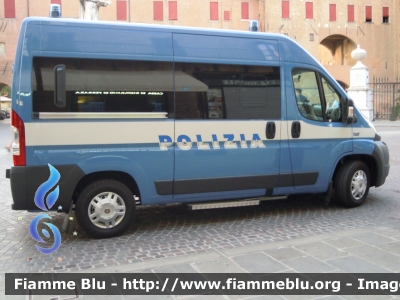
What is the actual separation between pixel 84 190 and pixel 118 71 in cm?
152

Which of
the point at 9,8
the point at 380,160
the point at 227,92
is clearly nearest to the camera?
the point at 227,92

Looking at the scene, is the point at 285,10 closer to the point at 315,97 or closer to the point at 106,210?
the point at 315,97

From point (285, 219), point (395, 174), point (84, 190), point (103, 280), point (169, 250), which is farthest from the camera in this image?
point (395, 174)

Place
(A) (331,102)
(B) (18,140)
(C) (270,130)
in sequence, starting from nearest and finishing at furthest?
(B) (18,140) → (C) (270,130) → (A) (331,102)

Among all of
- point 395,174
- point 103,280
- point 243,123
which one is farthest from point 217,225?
point 395,174

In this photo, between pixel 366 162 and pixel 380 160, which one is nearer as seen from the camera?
pixel 380 160

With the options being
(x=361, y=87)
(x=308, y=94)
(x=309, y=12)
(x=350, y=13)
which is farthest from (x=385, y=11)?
(x=308, y=94)

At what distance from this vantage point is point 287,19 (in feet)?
147

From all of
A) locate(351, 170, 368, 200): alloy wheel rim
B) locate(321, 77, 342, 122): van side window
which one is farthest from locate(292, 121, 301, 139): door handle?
locate(351, 170, 368, 200): alloy wheel rim

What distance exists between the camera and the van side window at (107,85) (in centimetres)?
535

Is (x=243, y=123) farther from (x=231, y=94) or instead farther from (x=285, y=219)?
(x=285, y=219)

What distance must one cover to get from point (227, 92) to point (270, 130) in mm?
822

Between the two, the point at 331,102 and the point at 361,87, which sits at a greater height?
the point at 361,87

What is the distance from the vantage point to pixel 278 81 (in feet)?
21.6
